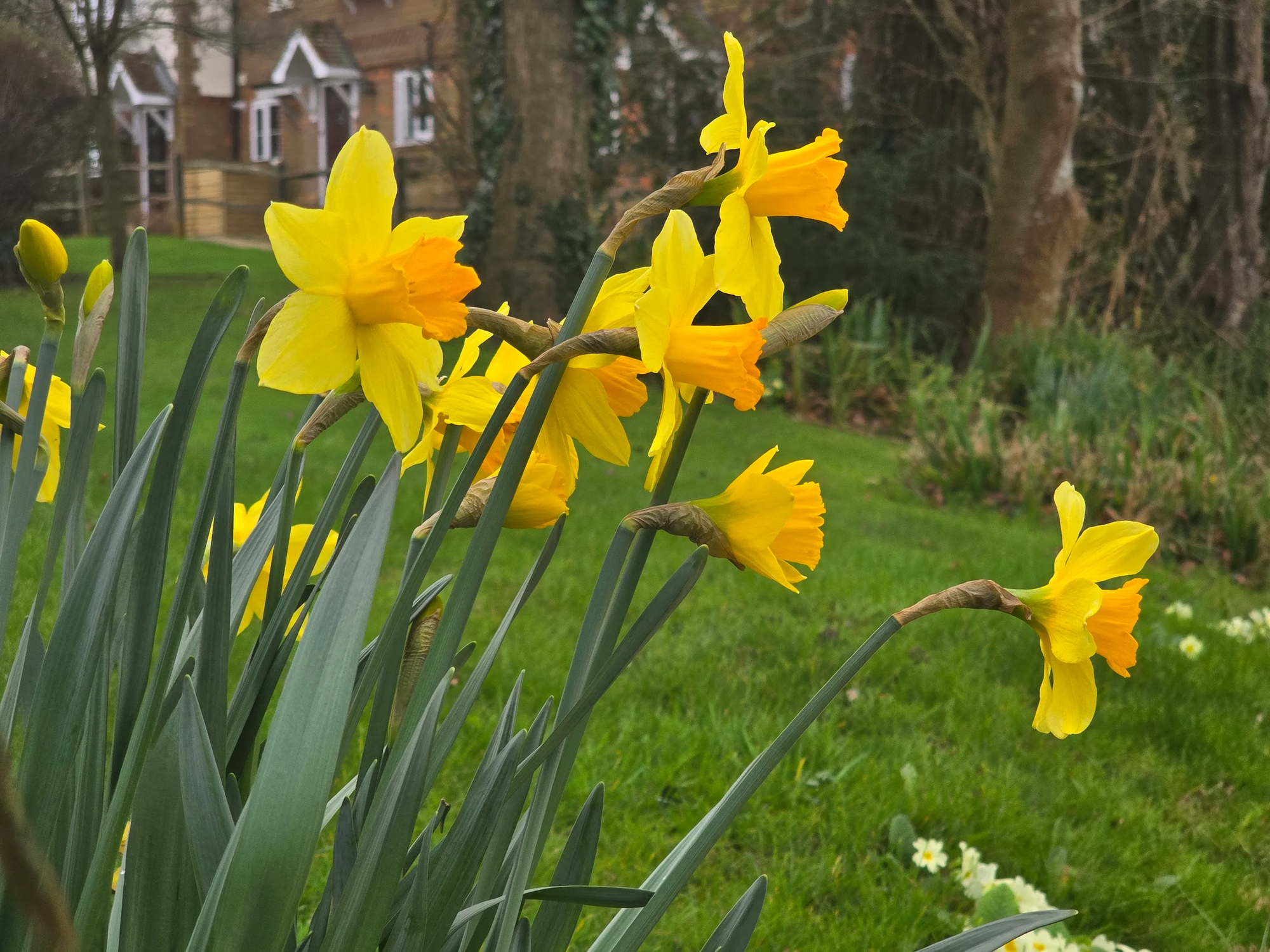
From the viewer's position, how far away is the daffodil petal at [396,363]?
25.3 inches

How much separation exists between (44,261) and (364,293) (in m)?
0.28

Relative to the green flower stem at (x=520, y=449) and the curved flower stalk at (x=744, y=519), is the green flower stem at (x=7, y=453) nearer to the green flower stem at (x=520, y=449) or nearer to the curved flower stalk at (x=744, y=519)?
the green flower stem at (x=520, y=449)

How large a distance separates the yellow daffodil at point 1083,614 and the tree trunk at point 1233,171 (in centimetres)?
828

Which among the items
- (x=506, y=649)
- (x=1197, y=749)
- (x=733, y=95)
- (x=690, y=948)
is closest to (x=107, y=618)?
(x=733, y=95)

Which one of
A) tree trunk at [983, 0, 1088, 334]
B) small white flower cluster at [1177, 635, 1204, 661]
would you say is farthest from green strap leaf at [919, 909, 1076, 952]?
tree trunk at [983, 0, 1088, 334]

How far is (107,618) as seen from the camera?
71 cm

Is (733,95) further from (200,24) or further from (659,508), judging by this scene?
(200,24)

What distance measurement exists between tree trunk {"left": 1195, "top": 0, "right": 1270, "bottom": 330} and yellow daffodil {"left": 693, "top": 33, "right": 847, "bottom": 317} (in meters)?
8.39

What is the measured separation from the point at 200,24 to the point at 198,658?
10716 mm

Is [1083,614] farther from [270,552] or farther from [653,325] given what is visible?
[270,552]

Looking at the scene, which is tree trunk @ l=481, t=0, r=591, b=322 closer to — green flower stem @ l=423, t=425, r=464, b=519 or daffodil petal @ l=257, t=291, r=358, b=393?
green flower stem @ l=423, t=425, r=464, b=519

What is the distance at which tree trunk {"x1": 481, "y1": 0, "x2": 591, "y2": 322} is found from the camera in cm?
702

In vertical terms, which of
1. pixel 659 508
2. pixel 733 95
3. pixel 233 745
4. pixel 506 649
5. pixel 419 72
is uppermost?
pixel 419 72

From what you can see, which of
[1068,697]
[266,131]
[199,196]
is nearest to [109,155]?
[199,196]
